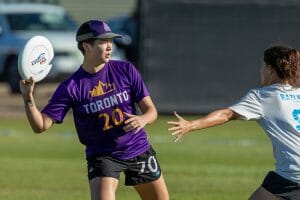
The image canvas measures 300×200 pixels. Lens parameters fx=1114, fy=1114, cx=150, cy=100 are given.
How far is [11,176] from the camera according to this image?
14.8m

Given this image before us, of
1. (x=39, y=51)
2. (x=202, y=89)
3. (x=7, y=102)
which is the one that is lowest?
(x=7, y=102)

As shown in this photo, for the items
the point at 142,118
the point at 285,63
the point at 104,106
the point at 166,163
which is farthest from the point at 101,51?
the point at 166,163

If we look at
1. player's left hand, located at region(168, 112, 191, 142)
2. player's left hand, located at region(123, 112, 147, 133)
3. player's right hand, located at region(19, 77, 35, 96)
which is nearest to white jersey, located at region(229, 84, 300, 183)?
player's left hand, located at region(168, 112, 191, 142)

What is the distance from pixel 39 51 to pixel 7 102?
20304 millimetres

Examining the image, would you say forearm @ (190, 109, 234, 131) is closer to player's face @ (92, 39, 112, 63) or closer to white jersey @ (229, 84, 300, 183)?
white jersey @ (229, 84, 300, 183)

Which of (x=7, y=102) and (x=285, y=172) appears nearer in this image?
(x=285, y=172)

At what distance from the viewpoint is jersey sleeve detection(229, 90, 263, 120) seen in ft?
26.8

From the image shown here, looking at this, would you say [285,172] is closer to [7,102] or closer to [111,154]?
[111,154]

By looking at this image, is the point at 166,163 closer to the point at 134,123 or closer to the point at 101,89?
the point at 101,89

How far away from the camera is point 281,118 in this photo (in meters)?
8.21

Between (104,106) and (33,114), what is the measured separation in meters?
0.59

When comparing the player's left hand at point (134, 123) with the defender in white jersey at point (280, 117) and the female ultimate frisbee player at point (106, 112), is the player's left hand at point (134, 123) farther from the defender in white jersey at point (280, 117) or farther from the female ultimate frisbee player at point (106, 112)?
the defender in white jersey at point (280, 117)

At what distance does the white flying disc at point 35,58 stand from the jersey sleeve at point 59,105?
1.04ft

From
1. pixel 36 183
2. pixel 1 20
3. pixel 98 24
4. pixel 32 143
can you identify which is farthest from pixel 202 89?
pixel 98 24
